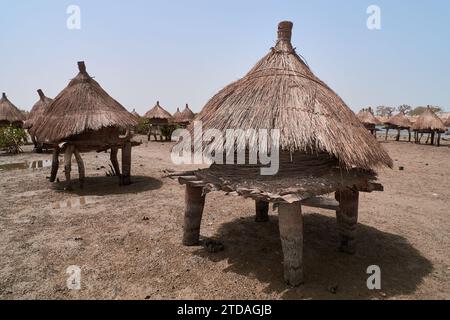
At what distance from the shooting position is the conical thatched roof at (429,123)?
2394 centimetres

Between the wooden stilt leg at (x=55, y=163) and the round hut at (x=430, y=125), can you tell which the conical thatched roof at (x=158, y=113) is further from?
the round hut at (x=430, y=125)

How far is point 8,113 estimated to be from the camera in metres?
21.4

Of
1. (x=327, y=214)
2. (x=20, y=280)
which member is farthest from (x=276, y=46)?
(x=20, y=280)

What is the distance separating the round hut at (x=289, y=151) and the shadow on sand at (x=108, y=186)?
4070mm

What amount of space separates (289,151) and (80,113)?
6204 mm

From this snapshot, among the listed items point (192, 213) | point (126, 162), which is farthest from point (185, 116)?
point (192, 213)

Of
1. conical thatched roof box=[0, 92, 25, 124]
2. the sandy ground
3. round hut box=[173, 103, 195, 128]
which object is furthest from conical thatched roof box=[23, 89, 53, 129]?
round hut box=[173, 103, 195, 128]

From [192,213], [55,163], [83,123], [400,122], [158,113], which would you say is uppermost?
[158,113]

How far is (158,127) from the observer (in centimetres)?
2480

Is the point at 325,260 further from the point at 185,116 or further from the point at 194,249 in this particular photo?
the point at 185,116

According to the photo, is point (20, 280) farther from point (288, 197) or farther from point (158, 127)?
point (158, 127)

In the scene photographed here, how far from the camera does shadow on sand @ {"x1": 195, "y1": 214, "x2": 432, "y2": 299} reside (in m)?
4.01

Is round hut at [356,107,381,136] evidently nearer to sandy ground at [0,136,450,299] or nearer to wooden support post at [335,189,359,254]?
sandy ground at [0,136,450,299]
